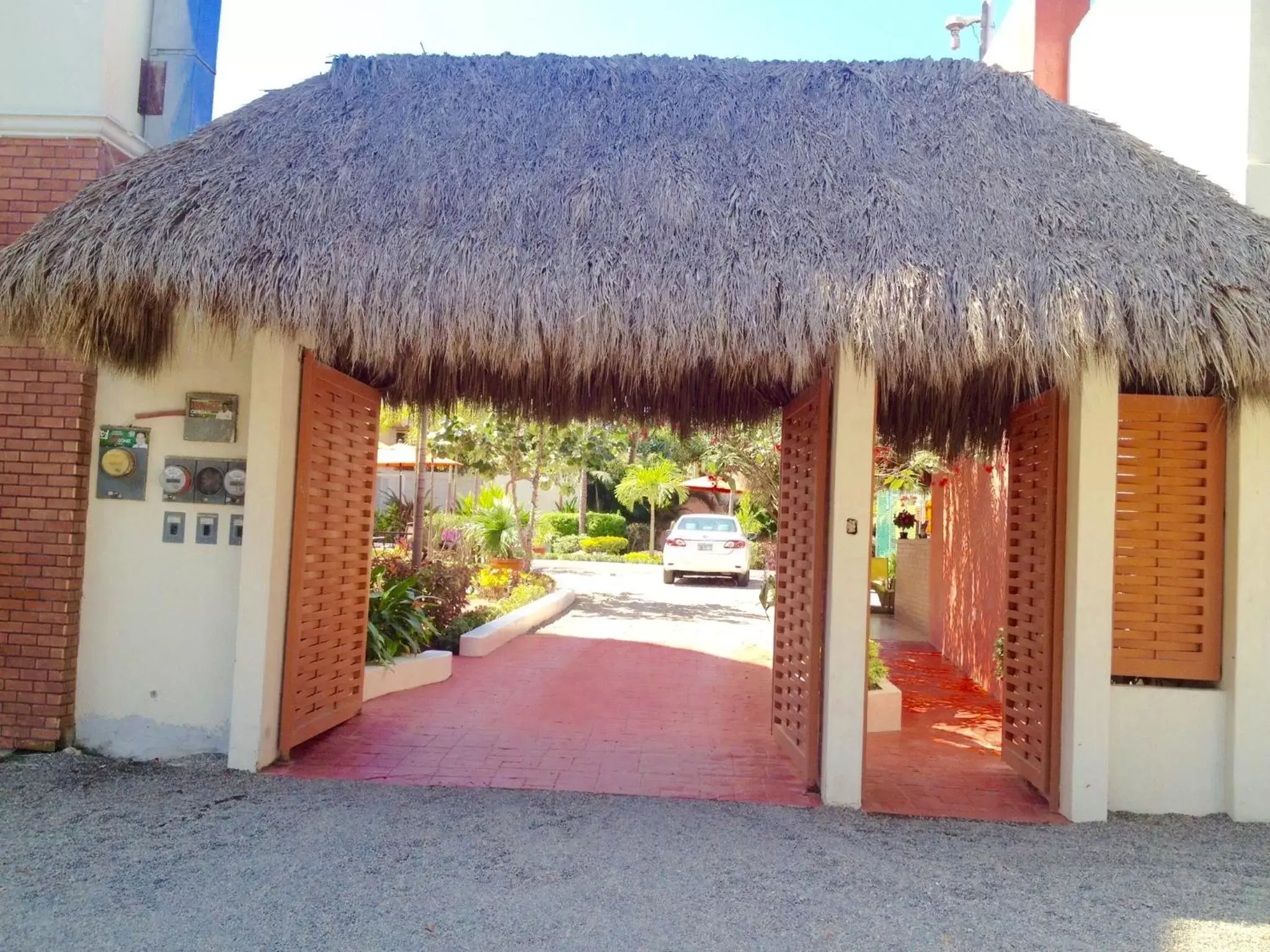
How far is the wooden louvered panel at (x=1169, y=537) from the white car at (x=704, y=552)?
44.4 feet

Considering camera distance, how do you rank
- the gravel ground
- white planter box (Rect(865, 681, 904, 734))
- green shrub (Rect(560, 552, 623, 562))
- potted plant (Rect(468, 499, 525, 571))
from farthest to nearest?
green shrub (Rect(560, 552, 623, 562)) < potted plant (Rect(468, 499, 525, 571)) < white planter box (Rect(865, 681, 904, 734)) < the gravel ground

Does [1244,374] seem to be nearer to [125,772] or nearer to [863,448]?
[863,448]

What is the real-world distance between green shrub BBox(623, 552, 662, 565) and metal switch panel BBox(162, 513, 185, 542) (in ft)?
65.4

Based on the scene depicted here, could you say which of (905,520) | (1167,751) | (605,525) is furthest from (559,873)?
(605,525)

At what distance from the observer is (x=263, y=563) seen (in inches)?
207

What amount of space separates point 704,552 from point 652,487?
27.6 feet

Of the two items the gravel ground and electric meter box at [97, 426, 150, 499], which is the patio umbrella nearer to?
electric meter box at [97, 426, 150, 499]

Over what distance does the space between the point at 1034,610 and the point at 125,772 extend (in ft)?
17.4

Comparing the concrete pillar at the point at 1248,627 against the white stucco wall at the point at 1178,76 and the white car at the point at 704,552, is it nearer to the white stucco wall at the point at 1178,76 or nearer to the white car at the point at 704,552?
the white stucco wall at the point at 1178,76

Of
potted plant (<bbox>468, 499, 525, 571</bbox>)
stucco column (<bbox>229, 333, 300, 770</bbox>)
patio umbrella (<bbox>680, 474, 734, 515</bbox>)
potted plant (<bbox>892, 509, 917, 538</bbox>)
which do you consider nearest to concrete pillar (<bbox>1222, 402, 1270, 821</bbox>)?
stucco column (<bbox>229, 333, 300, 770</bbox>)

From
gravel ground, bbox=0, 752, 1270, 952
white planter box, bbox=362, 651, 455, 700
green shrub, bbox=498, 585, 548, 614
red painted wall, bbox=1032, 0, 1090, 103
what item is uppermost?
red painted wall, bbox=1032, 0, 1090, 103

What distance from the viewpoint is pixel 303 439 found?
216 inches

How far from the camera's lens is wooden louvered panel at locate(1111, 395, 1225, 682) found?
514 cm

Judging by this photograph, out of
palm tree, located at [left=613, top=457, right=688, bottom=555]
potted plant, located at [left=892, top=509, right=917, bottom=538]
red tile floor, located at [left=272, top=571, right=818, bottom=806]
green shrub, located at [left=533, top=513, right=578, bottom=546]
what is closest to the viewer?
red tile floor, located at [left=272, top=571, right=818, bottom=806]
